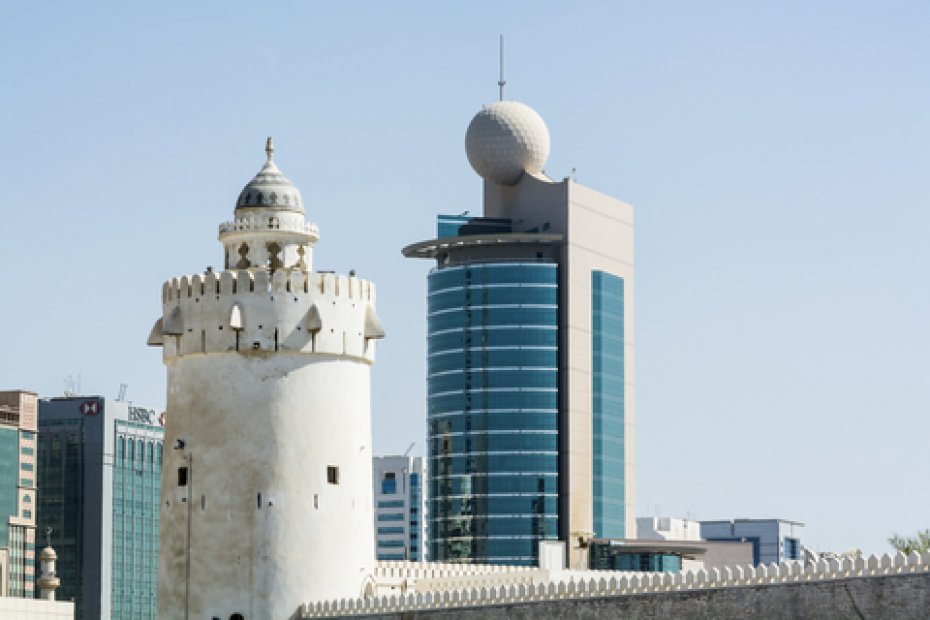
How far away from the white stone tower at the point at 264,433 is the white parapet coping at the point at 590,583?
6.94ft

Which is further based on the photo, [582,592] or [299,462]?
[299,462]

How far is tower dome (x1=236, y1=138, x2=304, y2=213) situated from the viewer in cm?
7438

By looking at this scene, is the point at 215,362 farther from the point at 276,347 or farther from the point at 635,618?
the point at 635,618

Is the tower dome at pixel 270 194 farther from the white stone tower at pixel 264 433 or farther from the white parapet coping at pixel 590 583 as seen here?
the white parapet coping at pixel 590 583

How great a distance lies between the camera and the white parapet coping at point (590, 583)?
2333 inches

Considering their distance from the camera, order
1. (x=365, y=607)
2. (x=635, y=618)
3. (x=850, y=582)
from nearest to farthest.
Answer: (x=850, y=582), (x=635, y=618), (x=365, y=607)

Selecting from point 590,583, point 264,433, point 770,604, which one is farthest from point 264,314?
point 770,604

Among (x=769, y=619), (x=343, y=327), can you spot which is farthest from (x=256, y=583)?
(x=769, y=619)

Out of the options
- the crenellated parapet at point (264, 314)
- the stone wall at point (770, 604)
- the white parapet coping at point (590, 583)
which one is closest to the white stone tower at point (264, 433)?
the crenellated parapet at point (264, 314)

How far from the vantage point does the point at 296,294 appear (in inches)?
2874

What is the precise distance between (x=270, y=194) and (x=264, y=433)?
854 centimetres

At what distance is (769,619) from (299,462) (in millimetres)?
18657

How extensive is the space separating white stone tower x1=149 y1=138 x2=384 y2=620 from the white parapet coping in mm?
2115

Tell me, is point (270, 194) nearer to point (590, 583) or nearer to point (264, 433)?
point (264, 433)
